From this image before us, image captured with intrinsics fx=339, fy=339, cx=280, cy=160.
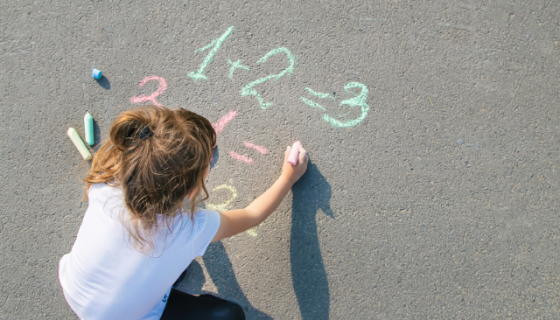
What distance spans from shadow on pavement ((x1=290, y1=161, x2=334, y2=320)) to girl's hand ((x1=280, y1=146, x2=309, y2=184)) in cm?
8

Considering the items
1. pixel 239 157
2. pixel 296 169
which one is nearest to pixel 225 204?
pixel 239 157

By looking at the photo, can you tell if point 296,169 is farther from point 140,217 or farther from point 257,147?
point 140,217

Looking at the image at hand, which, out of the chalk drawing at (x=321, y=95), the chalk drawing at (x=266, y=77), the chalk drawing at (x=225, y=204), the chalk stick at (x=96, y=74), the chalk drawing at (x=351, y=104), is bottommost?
the chalk drawing at (x=225, y=204)

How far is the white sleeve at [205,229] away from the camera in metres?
1.49

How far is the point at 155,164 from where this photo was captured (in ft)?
4.08

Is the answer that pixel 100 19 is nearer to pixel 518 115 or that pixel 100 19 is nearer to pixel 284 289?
pixel 284 289

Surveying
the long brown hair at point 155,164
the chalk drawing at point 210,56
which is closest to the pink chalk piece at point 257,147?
the chalk drawing at point 210,56

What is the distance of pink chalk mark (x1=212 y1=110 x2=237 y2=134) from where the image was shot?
7.34ft

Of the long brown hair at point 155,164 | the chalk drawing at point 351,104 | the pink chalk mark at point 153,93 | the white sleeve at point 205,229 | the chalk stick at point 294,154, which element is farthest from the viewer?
the pink chalk mark at point 153,93

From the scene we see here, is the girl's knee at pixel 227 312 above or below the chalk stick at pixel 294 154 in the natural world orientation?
below

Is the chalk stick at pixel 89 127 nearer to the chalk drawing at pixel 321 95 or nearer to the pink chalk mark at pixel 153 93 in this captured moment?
the pink chalk mark at pixel 153 93

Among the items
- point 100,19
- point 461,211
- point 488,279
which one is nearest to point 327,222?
point 461,211

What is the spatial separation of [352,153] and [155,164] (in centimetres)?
131

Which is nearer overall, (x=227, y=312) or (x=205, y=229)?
(x=205, y=229)
